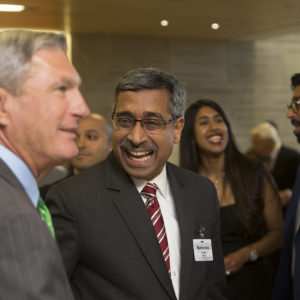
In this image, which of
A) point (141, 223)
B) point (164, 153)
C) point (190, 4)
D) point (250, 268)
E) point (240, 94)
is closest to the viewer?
point (141, 223)

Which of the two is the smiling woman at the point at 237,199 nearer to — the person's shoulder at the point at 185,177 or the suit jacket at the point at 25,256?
the person's shoulder at the point at 185,177

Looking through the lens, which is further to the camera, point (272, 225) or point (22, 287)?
point (272, 225)

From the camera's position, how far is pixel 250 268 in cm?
361

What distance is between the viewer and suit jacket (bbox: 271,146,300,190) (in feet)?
17.3

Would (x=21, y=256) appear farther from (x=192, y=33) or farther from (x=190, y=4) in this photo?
(x=192, y=33)

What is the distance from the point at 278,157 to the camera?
569cm

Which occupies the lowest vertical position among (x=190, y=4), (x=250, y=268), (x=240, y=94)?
(x=250, y=268)

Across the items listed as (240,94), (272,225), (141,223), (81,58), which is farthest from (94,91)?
(141,223)

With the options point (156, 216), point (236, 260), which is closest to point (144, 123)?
point (156, 216)

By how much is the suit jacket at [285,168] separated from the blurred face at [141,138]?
3246 millimetres

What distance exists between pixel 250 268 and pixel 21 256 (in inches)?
111

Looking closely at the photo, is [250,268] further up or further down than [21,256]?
further down

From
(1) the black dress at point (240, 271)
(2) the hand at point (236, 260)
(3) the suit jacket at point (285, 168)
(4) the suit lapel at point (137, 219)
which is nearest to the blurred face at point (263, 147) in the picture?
(3) the suit jacket at point (285, 168)

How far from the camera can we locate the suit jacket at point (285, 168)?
529 cm
